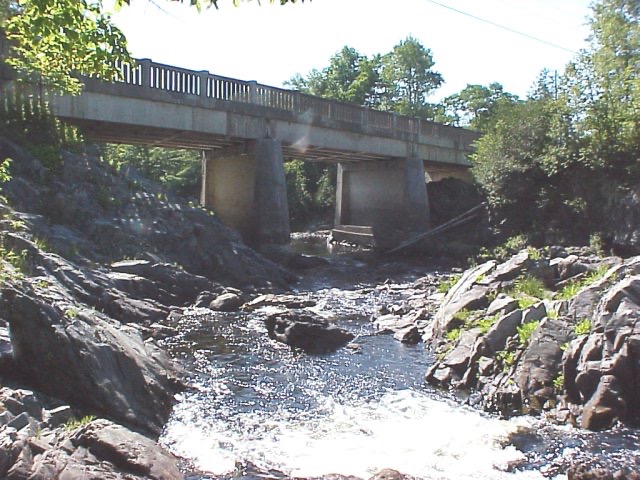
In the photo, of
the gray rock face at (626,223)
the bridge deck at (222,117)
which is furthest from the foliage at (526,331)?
the gray rock face at (626,223)

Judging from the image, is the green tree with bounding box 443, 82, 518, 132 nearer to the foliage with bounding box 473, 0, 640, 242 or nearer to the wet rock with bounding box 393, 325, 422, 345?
the foliage with bounding box 473, 0, 640, 242

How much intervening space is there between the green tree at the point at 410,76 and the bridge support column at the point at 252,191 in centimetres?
5388

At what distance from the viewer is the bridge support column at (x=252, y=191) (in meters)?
27.1

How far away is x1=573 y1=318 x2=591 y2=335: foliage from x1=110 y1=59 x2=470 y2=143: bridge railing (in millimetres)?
16580

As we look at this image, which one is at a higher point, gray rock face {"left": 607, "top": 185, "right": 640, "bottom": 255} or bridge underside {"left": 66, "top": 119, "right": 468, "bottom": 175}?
bridge underside {"left": 66, "top": 119, "right": 468, "bottom": 175}

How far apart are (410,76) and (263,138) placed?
60.0 metres

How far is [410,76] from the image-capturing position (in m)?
84.0

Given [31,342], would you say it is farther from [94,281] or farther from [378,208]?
[378,208]

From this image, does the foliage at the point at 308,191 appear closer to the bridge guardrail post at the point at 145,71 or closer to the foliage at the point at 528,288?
the bridge guardrail post at the point at 145,71

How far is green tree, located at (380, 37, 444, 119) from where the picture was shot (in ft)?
271

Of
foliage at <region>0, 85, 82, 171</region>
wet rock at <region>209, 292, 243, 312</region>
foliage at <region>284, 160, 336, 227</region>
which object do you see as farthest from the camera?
foliage at <region>284, 160, 336, 227</region>

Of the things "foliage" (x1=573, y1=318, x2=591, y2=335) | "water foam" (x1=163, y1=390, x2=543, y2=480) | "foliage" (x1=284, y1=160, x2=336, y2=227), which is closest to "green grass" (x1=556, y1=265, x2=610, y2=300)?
"foliage" (x1=573, y1=318, x2=591, y2=335)

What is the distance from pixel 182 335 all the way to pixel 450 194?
29.8 meters

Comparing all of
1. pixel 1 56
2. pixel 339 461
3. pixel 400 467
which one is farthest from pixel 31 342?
pixel 1 56
